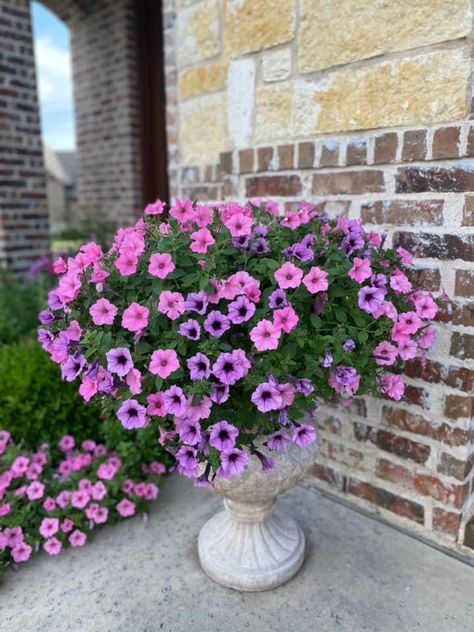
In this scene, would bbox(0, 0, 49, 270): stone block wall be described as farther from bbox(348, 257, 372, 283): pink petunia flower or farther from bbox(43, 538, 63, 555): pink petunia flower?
bbox(348, 257, 372, 283): pink petunia flower

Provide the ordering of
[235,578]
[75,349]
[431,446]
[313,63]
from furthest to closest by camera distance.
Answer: [313,63] < [431,446] < [235,578] < [75,349]

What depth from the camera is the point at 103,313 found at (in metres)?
1.23

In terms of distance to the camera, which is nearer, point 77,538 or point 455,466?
point 455,466

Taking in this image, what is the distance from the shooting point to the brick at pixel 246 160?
2018 millimetres

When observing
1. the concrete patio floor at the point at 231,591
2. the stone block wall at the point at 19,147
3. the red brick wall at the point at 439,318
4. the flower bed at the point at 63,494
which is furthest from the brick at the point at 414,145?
the stone block wall at the point at 19,147

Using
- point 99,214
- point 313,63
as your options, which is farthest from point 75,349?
point 99,214

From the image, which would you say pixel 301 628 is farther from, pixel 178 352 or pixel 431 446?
pixel 178 352

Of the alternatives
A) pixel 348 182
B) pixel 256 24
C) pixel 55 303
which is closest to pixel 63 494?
pixel 55 303

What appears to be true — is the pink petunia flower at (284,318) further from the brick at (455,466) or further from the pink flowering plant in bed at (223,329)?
the brick at (455,466)

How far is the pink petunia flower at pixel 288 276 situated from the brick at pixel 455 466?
0.84m

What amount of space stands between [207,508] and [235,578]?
0.44 metres

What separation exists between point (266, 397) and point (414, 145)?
94 cm

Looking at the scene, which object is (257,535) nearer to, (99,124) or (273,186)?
(273,186)

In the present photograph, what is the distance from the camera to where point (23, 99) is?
3.54m
